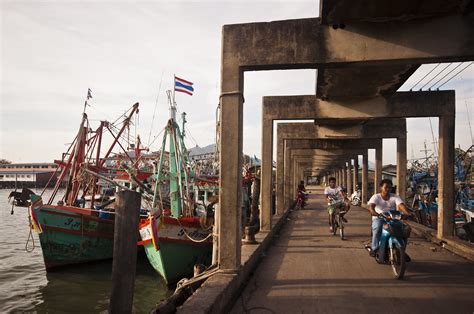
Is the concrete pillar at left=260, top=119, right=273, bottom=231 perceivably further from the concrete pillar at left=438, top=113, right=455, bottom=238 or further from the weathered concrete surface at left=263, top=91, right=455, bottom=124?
the concrete pillar at left=438, top=113, right=455, bottom=238

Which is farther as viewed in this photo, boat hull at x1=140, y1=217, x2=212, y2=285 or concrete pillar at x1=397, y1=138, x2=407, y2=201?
concrete pillar at x1=397, y1=138, x2=407, y2=201

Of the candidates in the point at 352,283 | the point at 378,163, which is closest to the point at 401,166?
the point at 378,163

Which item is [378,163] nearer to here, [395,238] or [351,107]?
[351,107]

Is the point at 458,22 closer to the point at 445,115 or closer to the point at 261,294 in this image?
the point at 261,294

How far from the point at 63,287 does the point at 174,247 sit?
4.14 meters

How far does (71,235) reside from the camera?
13.9m

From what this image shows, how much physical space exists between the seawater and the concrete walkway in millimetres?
5186

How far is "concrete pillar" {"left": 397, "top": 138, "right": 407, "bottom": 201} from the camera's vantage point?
1429cm

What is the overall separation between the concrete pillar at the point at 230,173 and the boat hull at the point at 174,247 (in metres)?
5.60

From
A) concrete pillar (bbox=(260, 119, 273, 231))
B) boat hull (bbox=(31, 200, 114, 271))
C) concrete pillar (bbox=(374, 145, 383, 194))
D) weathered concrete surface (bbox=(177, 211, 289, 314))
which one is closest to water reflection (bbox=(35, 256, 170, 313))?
boat hull (bbox=(31, 200, 114, 271))

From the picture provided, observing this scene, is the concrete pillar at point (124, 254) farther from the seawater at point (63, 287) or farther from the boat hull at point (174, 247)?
the boat hull at point (174, 247)

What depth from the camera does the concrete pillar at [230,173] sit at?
5.27m

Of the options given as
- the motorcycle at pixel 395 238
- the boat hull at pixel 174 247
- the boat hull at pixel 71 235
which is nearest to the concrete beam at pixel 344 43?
the motorcycle at pixel 395 238

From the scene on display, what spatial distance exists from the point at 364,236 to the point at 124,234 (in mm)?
8151
